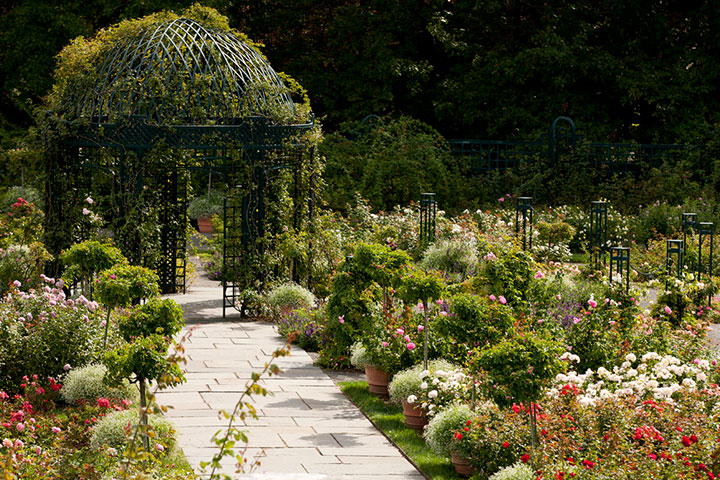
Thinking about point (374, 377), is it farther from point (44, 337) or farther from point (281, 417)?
point (44, 337)

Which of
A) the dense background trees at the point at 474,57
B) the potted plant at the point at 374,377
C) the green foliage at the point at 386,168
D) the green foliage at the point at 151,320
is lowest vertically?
the potted plant at the point at 374,377

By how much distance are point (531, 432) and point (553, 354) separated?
542 millimetres

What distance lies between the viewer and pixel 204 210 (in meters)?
19.3

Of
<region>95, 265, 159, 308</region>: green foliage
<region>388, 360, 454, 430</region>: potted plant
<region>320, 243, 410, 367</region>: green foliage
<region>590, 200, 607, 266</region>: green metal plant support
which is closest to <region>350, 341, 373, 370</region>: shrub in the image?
<region>320, 243, 410, 367</region>: green foliage

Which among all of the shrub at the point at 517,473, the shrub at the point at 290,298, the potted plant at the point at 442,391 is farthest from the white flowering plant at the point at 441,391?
the shrub at the point at 290,298

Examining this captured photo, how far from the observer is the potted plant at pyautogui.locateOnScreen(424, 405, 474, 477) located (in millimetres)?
5840

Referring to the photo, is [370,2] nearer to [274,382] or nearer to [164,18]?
[164,18]

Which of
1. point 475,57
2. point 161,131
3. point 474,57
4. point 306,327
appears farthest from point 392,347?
point 474,57

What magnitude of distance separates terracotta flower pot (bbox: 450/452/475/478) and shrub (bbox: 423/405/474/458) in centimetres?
6

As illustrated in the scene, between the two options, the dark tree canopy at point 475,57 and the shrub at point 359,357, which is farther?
the dark tree canopy at point 475,57

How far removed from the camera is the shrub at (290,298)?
414 inches

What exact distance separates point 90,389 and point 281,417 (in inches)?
56.3

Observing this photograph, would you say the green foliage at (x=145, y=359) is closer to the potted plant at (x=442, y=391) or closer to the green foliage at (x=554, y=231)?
the potted plant at (x=442, y=391)

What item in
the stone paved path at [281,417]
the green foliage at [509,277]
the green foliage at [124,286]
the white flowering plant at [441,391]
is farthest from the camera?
the green foliage at [509,277]
